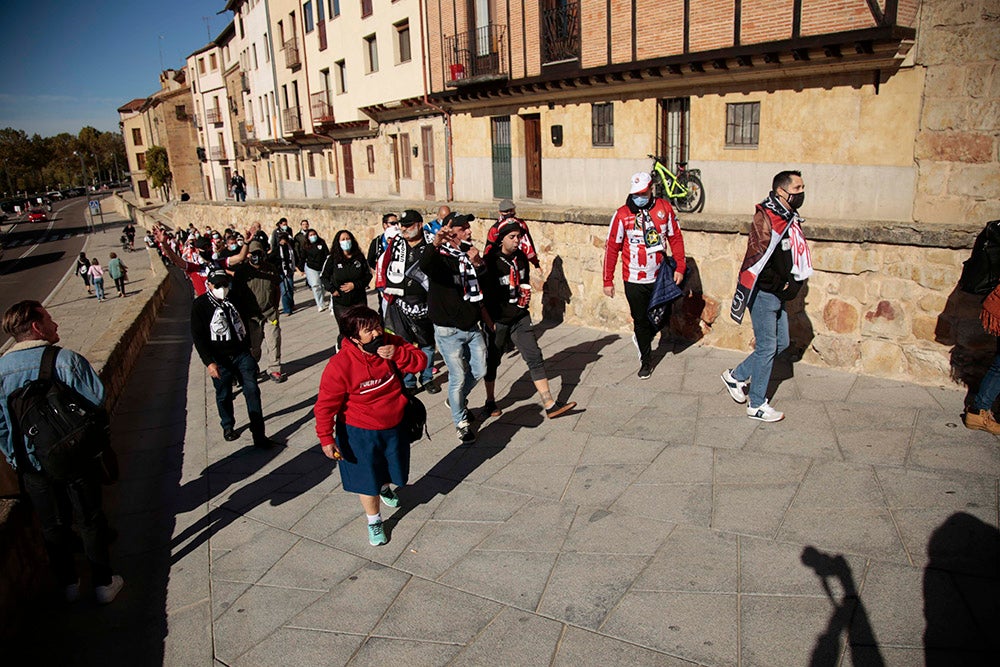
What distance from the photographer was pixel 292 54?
105 feet

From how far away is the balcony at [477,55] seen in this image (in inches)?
675

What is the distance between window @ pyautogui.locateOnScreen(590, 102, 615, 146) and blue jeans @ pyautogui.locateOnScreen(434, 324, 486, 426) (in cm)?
1070

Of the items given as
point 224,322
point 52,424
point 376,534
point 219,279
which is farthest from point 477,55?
point 52,424

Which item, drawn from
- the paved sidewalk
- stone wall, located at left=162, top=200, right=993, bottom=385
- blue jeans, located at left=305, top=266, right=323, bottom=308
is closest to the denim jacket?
the paved sidewalk

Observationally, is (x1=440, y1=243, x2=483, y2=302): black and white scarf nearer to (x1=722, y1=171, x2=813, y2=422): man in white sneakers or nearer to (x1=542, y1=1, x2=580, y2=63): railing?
(x1=722, y1=171, x2=813, y2=422): man in white sneakers

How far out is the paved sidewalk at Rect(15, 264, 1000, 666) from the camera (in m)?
3.20

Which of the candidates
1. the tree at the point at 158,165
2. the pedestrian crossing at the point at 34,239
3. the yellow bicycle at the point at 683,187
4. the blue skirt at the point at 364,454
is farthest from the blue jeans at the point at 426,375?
the tree at the point at 158,165

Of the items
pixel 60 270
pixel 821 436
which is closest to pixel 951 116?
pixel 821 436

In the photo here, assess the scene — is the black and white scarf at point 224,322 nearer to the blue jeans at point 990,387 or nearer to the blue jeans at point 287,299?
the blue jeans at point 990,387

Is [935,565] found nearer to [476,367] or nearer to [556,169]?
[476,367]

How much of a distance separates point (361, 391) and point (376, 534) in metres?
0.93

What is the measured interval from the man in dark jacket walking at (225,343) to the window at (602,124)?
35.4 feet

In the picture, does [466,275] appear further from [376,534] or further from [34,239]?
[34,239]

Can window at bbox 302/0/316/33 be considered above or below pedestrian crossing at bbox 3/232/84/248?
above
